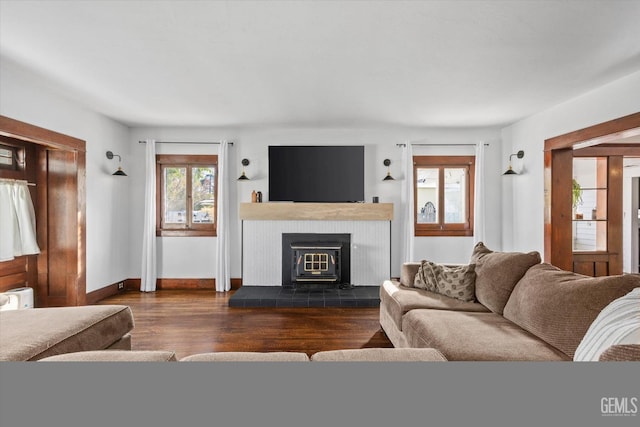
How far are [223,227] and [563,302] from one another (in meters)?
4.27

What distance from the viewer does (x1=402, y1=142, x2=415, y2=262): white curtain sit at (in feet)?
17.0

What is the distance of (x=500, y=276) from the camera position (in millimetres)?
2580

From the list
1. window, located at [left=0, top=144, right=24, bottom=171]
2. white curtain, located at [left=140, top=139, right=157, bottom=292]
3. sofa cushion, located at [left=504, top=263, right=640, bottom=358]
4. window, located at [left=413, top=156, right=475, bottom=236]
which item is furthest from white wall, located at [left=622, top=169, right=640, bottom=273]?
window, located at [left=0, top=144, right=24, bottom=171]

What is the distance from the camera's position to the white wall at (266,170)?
17.4 feet

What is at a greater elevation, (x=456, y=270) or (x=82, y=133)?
(x=82, y=133)

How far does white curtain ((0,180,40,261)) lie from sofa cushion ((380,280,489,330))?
149 inches

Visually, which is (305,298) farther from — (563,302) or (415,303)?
(563,302)

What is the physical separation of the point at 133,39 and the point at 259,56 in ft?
2.92

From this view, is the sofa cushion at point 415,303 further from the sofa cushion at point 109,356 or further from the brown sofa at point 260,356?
the sofa cushion at point 109,356

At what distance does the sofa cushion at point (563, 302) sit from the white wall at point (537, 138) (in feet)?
7.10

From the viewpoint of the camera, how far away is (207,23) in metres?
2.29

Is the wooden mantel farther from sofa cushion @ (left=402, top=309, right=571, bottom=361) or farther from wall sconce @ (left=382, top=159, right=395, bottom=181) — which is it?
sofa cushion @ (left=402, top=309, right=571, bottom=361)
